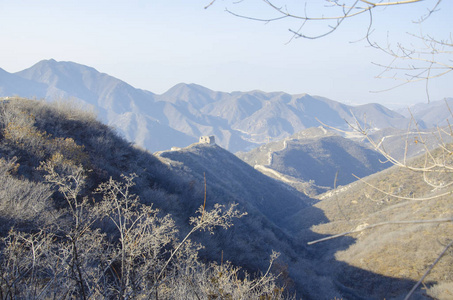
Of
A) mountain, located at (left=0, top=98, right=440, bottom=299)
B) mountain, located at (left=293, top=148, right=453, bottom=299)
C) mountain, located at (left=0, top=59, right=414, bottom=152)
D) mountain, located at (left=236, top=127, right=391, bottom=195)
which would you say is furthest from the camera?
mountain, located at (left=0, top=59, right=414, bottom=152)

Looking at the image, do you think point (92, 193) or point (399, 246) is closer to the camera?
point (92, 193)

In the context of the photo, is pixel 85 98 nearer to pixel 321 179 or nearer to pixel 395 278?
pixel 321 179

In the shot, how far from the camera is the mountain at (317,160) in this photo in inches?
2420

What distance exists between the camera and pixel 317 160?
2739 inches

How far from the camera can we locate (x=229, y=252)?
12367 millimetres

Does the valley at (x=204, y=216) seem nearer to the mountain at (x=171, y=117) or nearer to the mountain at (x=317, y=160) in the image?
the mountain at (x=317, y=160)

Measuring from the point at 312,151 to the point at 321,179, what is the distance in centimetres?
920

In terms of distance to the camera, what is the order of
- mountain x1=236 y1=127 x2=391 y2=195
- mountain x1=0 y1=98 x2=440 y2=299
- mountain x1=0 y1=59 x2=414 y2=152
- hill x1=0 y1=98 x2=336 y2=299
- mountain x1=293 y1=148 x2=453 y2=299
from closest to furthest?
hill x1=0 y1=98 x2=336 y2=299 → mountain x1=0 y1=98 x2=440 y2=299 → mountain x1=293 y1=148 x2=453 y2=299 → mountain x1=236 y1=127 x2=391 y2=195 → mountain x1=0 y1=59 x2=414 y2=152

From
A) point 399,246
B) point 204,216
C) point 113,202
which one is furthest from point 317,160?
point 204,216

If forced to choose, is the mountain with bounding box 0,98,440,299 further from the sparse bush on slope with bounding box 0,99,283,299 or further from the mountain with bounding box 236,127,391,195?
the mountain with bounding box 236,127,391,195

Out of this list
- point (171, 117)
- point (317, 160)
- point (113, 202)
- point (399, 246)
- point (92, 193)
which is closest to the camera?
point (113, 202)

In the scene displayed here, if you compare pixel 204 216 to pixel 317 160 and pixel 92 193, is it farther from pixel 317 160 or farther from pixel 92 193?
pixel 317 160

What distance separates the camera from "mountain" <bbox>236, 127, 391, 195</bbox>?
61469mm

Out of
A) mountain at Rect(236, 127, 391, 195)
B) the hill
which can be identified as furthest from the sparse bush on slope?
mountain at Rect(236, 127, 391, 195)
